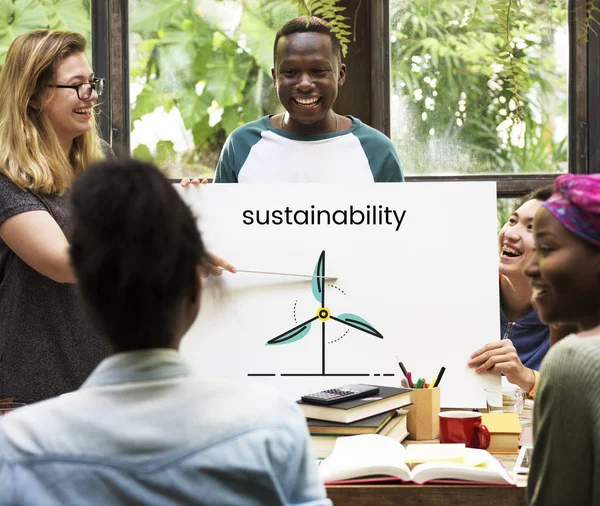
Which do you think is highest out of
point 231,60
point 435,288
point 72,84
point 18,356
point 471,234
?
point 231,60

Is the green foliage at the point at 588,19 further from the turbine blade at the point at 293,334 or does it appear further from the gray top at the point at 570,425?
the turbine blade at the point at 293,334

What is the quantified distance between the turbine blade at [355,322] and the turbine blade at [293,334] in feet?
0.19

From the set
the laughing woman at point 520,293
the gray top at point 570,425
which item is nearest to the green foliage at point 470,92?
the laughing woman at point 520,293

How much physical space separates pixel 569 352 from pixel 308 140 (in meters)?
1.48

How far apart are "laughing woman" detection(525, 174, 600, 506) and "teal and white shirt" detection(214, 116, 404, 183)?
4.00ft

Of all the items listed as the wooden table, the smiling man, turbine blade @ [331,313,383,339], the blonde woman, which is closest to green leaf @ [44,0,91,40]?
the smiling man

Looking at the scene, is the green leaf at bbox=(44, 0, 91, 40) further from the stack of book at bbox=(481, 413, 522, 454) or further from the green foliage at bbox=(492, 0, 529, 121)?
the stack of book at bbox=(481, 413, 522, 454)

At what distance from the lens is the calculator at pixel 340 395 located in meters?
1.64

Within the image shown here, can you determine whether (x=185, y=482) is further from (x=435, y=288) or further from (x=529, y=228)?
(x=529, y=228)

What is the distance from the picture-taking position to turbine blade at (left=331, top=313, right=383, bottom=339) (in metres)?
1.96

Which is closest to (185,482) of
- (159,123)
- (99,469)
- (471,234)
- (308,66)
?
(99,469)

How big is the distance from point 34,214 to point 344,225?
682mm

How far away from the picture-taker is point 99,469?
800 millimetres

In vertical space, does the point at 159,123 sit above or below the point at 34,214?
above
